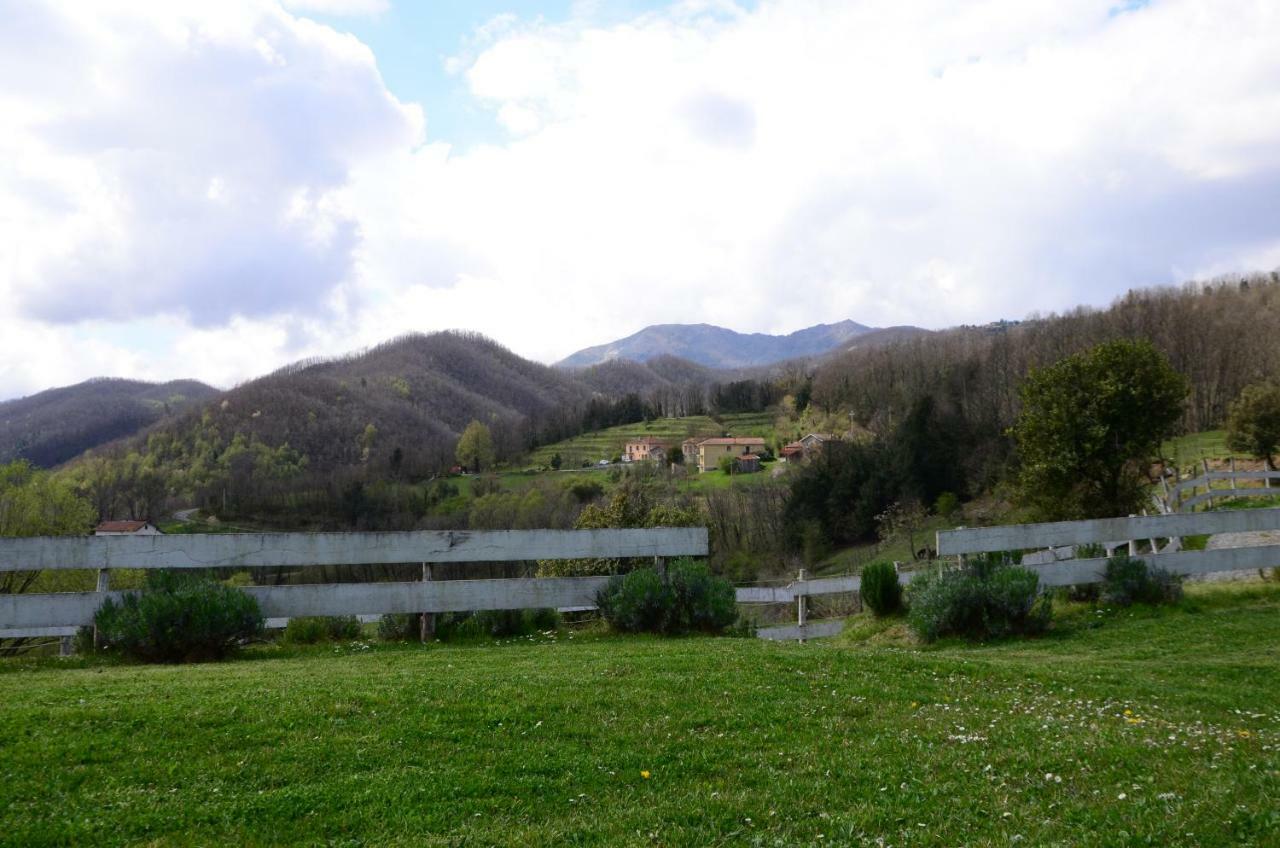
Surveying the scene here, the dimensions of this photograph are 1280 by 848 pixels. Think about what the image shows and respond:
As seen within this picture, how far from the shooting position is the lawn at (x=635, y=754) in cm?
413

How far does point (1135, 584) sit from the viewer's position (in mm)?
12633

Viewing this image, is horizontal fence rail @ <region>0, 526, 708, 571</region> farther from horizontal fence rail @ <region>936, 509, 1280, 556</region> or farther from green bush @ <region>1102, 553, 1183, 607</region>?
green bush @ <region>1102, 553, 1183, 607</region>

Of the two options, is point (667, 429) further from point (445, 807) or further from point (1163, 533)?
point (445, 807)

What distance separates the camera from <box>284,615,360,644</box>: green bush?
411 inches

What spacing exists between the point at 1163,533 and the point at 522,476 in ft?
322

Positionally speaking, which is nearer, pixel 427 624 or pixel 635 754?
pixel 635 754

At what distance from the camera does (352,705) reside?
6.00 meters

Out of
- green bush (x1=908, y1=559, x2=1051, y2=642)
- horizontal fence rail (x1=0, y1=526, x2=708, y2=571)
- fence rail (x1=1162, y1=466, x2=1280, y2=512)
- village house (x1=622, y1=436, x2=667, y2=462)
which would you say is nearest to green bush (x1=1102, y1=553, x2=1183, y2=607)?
green bush (x1=908, y1=559, x2=1051, y2=642)

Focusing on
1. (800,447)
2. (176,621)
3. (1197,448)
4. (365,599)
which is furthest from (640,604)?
(800,447)

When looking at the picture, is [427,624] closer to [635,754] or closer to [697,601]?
[697,601]

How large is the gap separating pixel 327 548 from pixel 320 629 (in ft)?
3.70

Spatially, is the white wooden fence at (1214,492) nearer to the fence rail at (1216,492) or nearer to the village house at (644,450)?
the fence rail at (1216,492)

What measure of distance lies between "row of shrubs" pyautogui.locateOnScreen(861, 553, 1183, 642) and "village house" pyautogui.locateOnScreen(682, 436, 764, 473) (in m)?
87.4

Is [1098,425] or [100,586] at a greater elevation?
[1098,425]
